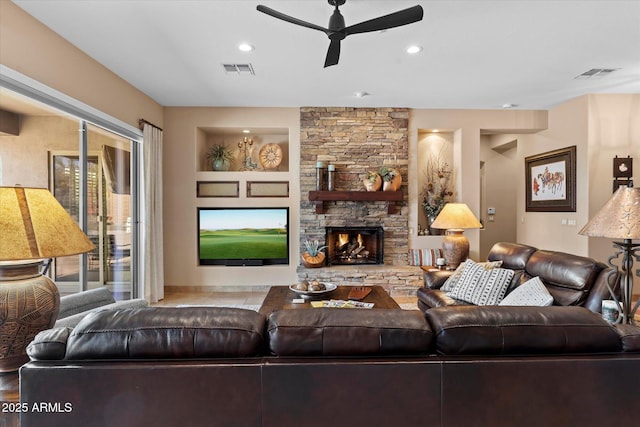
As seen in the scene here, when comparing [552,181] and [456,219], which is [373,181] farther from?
[552,181]

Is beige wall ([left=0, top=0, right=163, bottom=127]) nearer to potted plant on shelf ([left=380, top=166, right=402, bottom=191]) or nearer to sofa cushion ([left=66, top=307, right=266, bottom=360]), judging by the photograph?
sofa cushion ([left=66, top=307, right=266, bottom=360])

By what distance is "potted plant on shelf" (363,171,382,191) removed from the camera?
4.90 meters

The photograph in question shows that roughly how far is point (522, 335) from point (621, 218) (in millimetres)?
1062

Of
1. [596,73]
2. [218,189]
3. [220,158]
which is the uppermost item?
[596,73]

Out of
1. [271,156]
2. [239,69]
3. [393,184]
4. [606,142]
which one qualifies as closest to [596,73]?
[606,142]

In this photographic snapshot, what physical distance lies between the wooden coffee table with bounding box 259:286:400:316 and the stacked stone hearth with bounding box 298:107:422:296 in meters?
1.81

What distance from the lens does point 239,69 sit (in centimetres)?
362

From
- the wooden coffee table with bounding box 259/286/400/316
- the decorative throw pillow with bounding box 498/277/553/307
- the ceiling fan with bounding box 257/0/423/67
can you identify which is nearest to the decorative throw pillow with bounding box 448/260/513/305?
the decorative throw pillow with bounding box 498/277/553/307

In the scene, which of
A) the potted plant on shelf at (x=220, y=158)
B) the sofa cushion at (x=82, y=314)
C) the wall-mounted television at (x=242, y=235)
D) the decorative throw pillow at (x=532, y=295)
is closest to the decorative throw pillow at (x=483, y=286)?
the decorative throw pillow at (x=532, y=295)

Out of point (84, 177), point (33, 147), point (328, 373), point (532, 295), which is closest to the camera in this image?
point (328, 373)

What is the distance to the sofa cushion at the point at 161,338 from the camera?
1.09m

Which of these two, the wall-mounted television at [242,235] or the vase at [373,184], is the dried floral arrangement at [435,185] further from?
the wall-mounted television at [242,235]

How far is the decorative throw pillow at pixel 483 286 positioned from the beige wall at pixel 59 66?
4034mm

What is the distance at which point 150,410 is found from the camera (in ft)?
3.45
